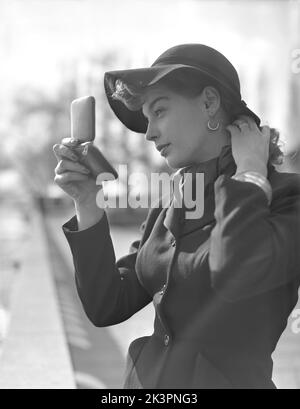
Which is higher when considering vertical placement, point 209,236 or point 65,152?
point 65,152

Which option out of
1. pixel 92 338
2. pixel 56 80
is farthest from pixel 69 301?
pixel 56 80

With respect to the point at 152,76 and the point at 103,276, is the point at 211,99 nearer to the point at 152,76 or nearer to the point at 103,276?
the point at 152,76

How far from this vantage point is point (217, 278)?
115 cm

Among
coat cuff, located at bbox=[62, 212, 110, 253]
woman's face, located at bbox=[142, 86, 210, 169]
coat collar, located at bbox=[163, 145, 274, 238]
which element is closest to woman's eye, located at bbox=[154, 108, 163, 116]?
woman's face, located at bbox=[142, 86, 210, 169]

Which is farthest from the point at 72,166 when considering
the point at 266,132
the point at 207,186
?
the point at 266,132

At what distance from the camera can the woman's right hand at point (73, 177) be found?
4.42 feet

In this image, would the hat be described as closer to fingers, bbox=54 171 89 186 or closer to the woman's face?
the woman's face

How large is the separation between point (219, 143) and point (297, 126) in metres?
1.42

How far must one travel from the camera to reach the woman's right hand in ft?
4.42

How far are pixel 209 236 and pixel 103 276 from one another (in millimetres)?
288

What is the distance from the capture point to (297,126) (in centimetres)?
266

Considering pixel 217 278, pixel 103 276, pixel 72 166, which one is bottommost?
pixel 103 276

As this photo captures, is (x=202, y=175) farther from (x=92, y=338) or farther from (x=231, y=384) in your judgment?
(x=92, y=338)

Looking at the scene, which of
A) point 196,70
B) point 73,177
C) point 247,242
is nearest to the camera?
Answer: point 247,242
